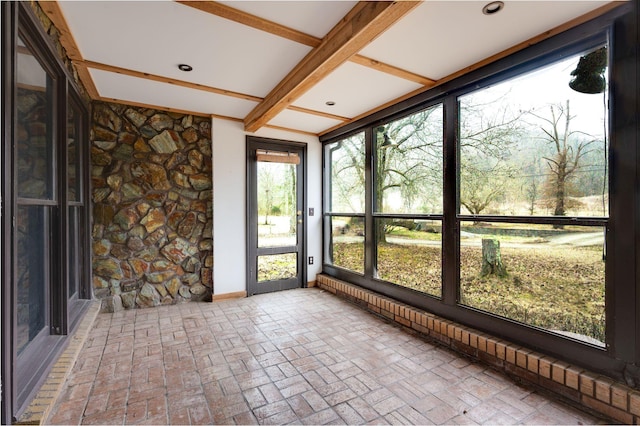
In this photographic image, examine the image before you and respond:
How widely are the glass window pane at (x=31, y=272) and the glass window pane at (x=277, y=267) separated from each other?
8.18 feet

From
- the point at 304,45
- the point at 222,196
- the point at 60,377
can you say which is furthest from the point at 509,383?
the point at 222,196

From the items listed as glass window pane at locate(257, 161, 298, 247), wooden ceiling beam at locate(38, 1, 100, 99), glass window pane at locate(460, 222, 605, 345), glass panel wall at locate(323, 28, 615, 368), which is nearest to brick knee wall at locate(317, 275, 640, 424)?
glass panel wall at locate(323, 28, 615, 368)

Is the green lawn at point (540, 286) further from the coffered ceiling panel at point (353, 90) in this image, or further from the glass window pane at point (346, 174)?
the coffered ceiling panel at point (353, 90)

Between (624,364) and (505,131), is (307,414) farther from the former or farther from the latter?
(505,131)

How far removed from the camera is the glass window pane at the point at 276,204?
434 cm

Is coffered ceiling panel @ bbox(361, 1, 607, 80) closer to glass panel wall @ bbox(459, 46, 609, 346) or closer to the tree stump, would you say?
glass panel wall @ bbox(459, 46, 609, 346)

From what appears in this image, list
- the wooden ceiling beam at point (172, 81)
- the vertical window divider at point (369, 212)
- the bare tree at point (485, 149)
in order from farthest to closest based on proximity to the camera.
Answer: the vertical window divider at point (369, 212) < the wooden ceiling beam at point (172, 81) < the bare tree at point (485, 149)

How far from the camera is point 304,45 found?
220 cm

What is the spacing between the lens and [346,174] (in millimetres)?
4434

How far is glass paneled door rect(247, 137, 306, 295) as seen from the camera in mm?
4238

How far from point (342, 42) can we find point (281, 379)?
2.39 meters

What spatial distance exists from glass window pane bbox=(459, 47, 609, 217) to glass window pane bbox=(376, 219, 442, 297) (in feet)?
1.65

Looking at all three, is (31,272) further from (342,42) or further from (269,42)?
(342,42)

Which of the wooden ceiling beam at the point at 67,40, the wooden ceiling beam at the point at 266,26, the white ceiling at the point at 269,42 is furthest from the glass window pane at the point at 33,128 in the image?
the wooden ceiling beam at the point at 266,26
